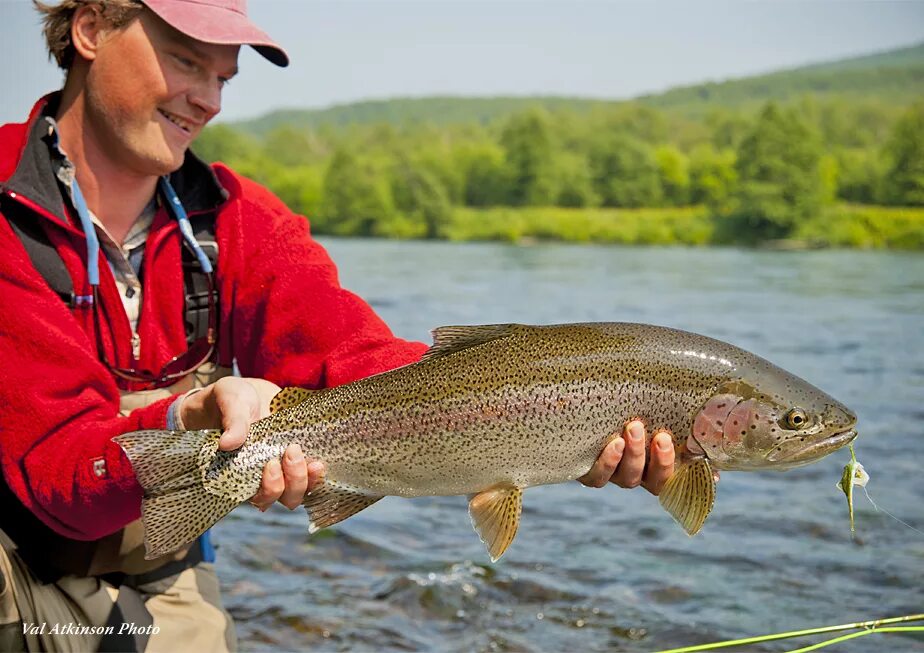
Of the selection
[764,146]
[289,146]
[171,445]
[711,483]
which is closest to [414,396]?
[171,445]

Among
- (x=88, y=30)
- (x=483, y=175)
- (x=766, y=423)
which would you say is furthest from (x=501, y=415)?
(x=483, y=175)

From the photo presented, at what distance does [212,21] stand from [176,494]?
162 cm

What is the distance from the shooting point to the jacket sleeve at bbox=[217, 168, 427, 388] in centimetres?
372

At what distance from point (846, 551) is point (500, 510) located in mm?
5489

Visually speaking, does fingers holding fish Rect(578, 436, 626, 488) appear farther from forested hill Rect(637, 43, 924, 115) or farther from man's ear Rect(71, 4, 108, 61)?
forested hill Rect(637, 43, 924, 115)

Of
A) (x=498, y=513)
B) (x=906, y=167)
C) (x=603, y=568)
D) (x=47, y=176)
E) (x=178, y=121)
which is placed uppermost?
(x=178, y=121)

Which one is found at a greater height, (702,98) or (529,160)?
(702,98)

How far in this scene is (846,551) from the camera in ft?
25.5

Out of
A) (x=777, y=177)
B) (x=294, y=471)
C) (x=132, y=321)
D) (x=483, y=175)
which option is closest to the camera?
(x=294, y=471)

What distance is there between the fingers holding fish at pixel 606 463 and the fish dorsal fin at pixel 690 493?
0.20 metres

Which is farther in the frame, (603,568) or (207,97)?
(603,568)

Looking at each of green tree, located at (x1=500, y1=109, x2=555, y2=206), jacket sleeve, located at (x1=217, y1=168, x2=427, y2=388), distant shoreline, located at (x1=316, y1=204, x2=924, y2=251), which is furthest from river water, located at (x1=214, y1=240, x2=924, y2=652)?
green tree, located at (x1=500, y1=109, x2=555, y2=206)

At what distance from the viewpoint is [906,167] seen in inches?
2431

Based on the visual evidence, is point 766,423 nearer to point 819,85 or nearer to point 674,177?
point 674,177
